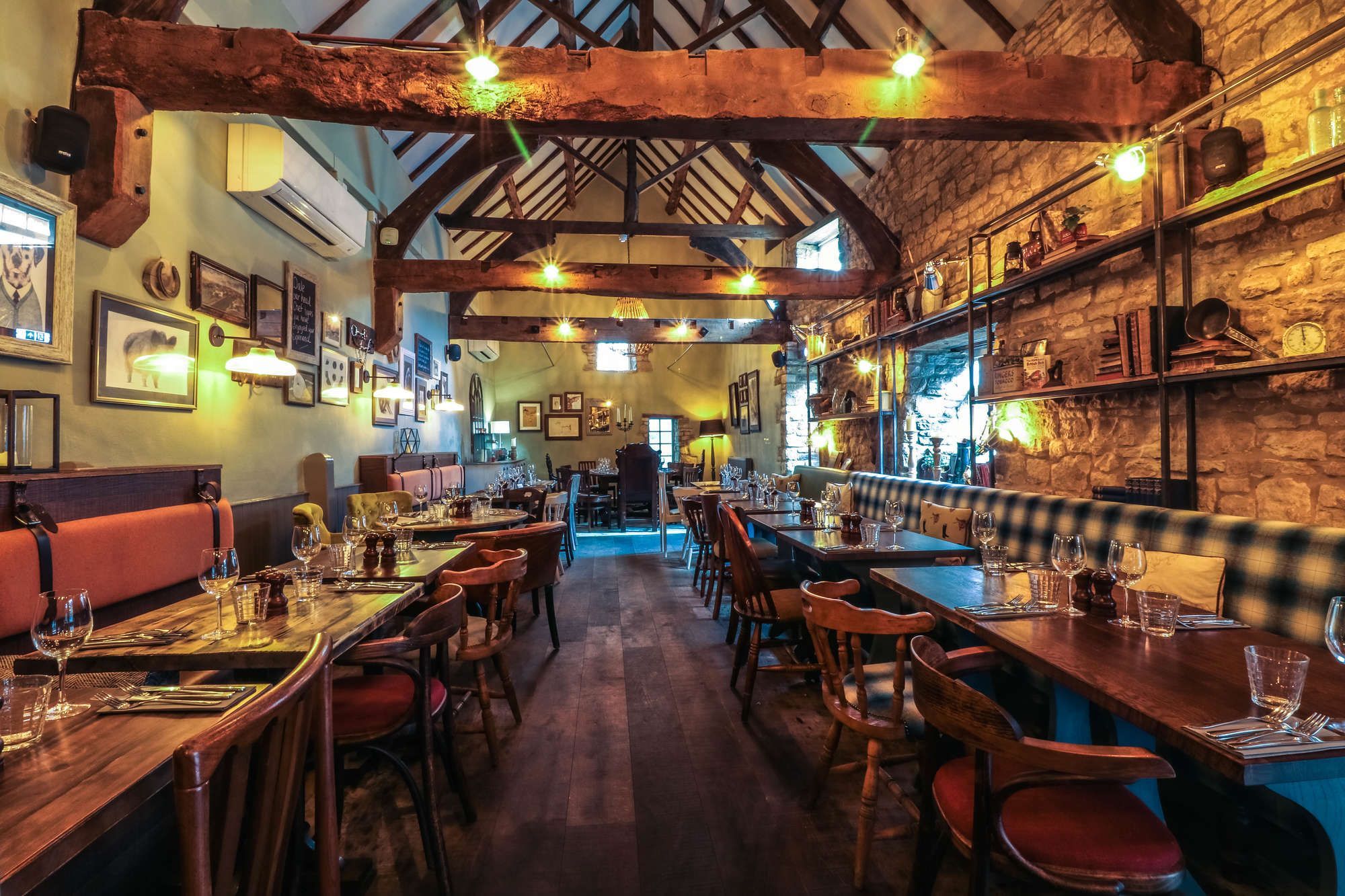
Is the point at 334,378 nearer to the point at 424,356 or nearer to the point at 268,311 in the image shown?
the point at 268,311

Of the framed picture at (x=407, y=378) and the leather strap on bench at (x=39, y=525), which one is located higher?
the framed picture at (x=407, y=378)

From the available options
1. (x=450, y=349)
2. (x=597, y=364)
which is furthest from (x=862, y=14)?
(x=597, y=364)

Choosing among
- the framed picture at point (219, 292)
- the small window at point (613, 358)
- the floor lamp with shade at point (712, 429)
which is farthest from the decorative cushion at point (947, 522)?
the small window at point (613, 358)

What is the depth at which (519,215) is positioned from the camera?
A: 30.9ft

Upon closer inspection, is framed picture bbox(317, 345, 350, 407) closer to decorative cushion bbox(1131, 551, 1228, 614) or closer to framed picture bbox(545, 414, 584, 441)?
decorative cushion bbox(1131, 551, 1228, 614)

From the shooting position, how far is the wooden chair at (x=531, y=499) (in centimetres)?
604

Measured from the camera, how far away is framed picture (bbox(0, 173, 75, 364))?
2.34 metres

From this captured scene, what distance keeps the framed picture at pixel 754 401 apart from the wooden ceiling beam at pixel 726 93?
24.9 feet

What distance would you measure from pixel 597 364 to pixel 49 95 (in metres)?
10.5

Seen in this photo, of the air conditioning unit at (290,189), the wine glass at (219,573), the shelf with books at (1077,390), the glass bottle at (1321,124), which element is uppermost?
the air conditioning unit at (290,189)

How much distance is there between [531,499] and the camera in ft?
20.3

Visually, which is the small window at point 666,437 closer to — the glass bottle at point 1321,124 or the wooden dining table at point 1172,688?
the glass bottle at point 1321,124

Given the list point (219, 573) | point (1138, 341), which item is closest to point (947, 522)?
point (1138, 341)

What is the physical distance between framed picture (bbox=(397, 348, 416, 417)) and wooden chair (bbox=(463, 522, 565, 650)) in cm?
402
